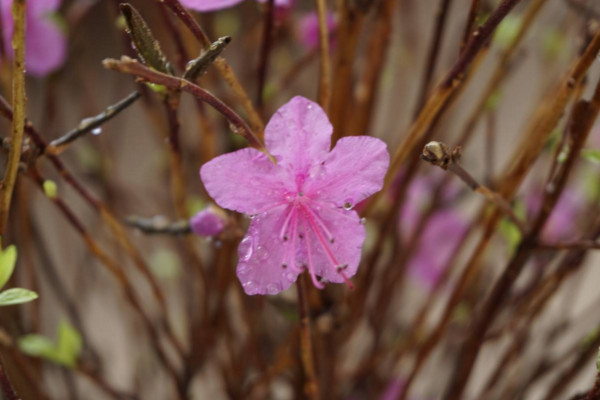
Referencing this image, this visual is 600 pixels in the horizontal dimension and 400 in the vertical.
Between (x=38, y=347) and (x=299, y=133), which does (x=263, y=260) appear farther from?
(x=38, y=347)

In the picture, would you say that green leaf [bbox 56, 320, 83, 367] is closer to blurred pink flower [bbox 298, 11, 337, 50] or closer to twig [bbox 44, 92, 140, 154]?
twig [bbox 44, 92, 140, 154]

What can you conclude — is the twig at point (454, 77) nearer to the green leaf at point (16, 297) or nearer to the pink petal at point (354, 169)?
the pink petal at point (354, 169)

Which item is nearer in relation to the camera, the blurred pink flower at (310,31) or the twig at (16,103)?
the twig at (16,103)

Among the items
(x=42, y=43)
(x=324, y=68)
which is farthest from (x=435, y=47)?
(x=42, y=43)

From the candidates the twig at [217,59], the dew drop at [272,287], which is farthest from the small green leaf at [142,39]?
the dew drop at [272,287]

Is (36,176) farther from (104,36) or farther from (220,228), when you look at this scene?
(104,36)

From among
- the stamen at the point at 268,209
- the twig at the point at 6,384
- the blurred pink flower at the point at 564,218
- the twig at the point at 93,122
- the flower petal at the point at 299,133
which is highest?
the twig at the point at 93,122

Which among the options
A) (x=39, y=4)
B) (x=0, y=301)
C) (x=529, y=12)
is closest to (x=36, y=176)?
(x=0, y=301)

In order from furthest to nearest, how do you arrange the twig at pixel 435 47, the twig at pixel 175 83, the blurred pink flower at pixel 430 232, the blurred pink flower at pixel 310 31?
1. the blurred pink flower at pixel 430 232
2. the blurred pink flower at pixel 310 31
3. the twig at pixel 435 47
4. the twig at pixel 175 83
